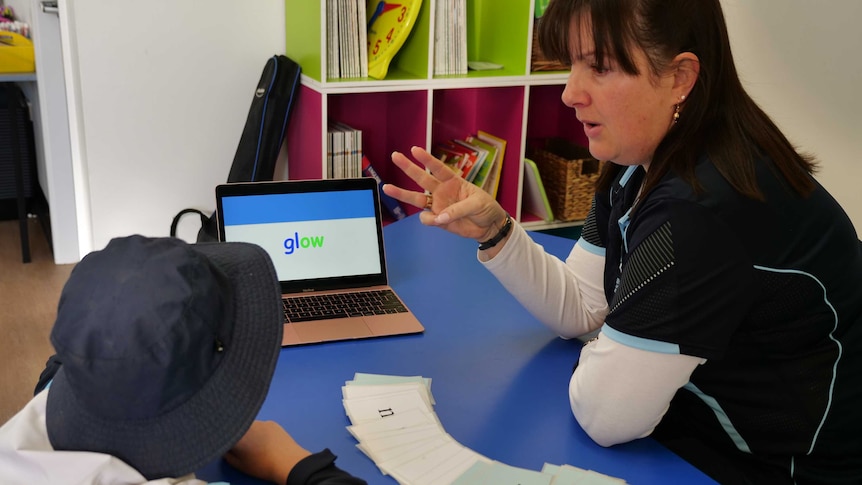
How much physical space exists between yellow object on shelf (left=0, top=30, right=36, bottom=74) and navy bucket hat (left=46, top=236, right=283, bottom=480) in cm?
297

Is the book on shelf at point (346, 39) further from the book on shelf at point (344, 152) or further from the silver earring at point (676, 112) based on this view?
the silver earring at point (676, 112)

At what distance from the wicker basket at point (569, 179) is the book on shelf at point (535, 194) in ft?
0.10

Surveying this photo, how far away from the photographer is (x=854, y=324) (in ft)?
4.22

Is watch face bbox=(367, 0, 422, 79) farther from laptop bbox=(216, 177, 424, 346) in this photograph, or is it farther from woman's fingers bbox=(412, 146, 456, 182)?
woman's fingers bbox=(412, 146, 456, 182)

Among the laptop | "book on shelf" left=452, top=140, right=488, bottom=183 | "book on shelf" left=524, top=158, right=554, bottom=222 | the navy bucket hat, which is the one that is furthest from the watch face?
Answer: the navy bucket hat

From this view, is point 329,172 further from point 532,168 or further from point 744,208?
point 744,208

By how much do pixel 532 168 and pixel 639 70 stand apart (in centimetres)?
178

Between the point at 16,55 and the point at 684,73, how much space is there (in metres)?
3.13

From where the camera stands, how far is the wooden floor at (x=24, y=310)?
2.75 meters

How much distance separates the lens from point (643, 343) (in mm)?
1200

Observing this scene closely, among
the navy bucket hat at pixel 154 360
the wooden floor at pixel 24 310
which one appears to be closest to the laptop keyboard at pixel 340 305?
the navy bucket hat at pixel 154 360

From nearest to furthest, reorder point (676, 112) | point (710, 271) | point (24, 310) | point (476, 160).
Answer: point (710, 271)
point (676, 112)
point (476, 160)
point (24, 310)

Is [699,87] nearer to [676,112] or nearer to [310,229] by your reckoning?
[676,112]

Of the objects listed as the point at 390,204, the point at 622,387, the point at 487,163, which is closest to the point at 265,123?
the point at 390,204
